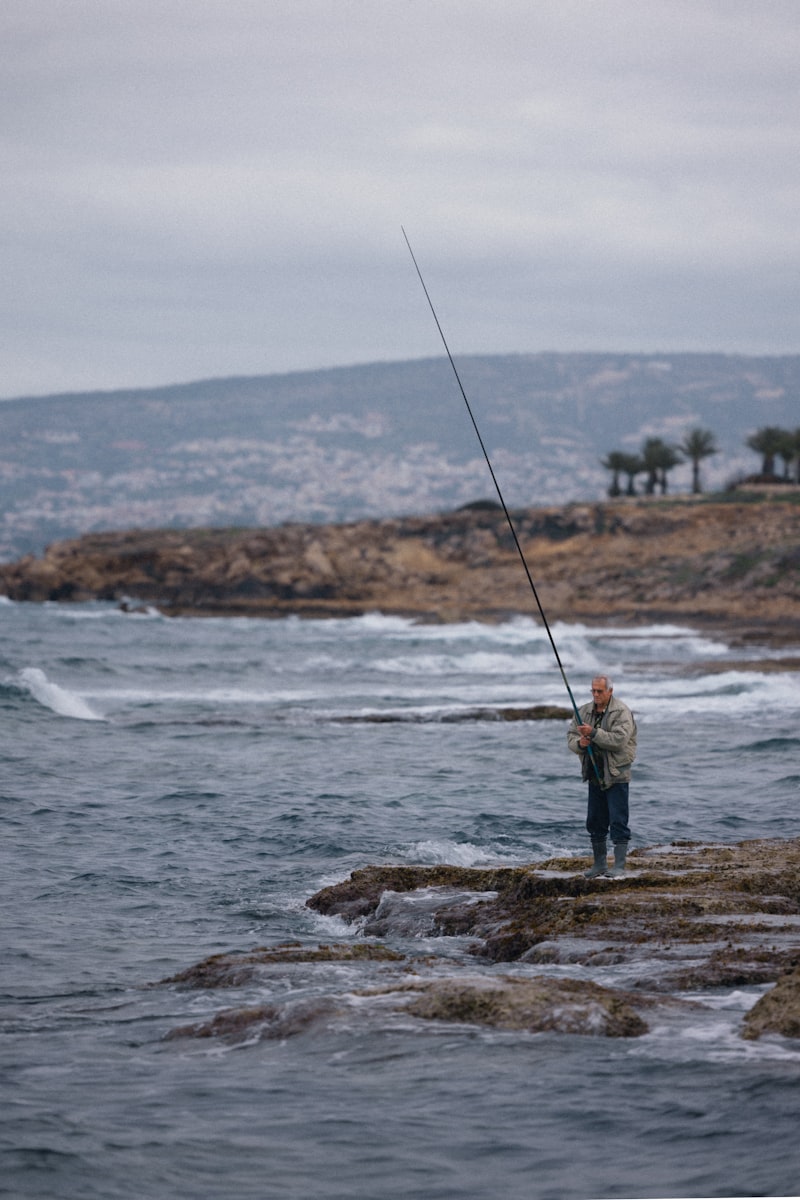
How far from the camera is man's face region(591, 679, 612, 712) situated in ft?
33.2

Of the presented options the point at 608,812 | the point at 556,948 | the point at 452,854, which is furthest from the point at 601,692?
the point at 452,854

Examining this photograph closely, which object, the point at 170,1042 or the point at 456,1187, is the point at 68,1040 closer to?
the point at 170,1042

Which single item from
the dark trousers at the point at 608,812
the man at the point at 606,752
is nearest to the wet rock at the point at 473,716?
the dark trousers at the point at 608,812

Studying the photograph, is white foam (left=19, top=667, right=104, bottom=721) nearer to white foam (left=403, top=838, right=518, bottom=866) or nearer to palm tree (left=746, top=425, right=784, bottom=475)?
white foam (left=403, top=838, right=518, bottom=866)

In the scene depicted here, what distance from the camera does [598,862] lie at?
1080 centimetres

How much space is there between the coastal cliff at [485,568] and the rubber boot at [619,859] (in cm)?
4407

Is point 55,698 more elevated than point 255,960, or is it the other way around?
point 55,698

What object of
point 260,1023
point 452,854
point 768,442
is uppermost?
point 768,442

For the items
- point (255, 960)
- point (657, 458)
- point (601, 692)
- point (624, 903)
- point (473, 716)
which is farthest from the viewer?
point (657, 458)

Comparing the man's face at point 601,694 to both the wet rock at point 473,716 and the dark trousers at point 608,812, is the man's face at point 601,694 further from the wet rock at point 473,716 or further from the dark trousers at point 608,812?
the wet rock at point 473,716

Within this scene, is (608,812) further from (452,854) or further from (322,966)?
(452,854)

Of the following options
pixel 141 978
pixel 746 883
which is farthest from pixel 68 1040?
pixel 746 883

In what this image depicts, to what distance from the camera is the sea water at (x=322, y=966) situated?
638 cm

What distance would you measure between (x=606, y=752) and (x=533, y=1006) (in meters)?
2.59
